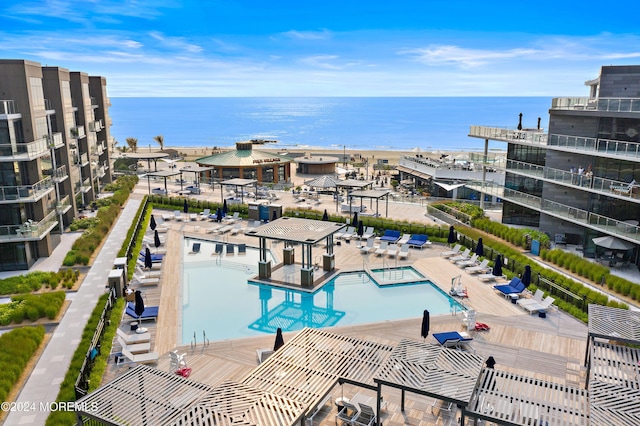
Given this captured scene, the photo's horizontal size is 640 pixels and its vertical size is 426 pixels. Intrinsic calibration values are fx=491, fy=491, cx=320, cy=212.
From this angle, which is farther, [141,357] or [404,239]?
[404,239]

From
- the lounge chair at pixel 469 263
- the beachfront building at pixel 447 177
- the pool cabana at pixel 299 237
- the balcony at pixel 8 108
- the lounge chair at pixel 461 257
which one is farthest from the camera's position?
the beachfront building at pixel 447 177

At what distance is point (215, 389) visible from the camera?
11320 millimetres

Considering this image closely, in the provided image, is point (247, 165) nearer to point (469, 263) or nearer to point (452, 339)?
point (469, 263)

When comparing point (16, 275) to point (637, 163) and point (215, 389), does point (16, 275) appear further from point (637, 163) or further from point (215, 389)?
point (637, 163)

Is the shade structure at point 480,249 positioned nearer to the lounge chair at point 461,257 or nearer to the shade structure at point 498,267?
the lounge chair at point 461,257

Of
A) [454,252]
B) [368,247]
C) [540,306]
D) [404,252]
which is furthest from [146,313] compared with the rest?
[454,252]

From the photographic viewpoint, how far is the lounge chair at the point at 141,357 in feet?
51.4

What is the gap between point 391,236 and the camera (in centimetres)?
3075

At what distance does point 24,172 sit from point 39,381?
15046 millimetres

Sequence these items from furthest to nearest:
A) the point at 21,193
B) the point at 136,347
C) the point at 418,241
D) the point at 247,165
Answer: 1. the point at 247,165
2. the point at 418,241
3. the point at 21,193
4. the point at 136,347

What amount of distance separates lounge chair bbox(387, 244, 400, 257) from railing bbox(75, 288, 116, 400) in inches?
582

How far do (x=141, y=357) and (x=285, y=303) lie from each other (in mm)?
7756

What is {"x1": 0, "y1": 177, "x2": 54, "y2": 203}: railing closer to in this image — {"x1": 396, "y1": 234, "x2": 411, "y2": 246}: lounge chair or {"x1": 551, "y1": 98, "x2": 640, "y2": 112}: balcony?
{"x1": 396, "y1": 234, "x2": 411, "y2": 246}: lounge chair

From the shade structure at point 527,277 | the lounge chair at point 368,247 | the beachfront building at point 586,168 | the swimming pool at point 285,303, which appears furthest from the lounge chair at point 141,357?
the beachfront building at point 586,168
